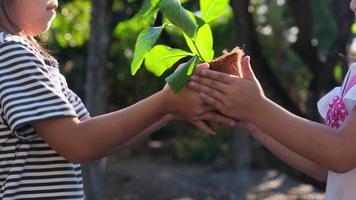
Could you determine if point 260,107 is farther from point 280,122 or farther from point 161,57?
point 161,57

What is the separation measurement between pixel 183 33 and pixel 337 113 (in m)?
0.47

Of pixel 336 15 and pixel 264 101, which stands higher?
pixel 264 101

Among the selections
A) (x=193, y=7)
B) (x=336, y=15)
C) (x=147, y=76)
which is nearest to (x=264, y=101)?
(x=193, y=7)

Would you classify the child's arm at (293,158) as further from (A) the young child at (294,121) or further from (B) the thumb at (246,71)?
(B) the thumb at (246,71)

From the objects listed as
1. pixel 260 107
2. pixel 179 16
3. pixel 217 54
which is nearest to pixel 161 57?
pixel 179 16

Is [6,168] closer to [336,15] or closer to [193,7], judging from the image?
[193,7]

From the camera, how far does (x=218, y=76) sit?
186 cm

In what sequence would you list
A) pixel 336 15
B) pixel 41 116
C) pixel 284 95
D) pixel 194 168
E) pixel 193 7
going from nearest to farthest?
pixel 41 116 < pixel 193 7 < pixel 284 95 < pixel 336 15 < pixel 194 168

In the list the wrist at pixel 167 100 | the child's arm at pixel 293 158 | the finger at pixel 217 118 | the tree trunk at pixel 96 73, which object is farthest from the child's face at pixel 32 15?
the tree trunk at pixel 96 73

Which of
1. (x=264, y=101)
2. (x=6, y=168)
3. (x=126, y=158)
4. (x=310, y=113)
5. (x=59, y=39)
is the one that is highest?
(x=264, y=101)

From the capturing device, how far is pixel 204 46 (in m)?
2.01

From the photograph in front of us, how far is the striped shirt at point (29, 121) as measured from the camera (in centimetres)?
182

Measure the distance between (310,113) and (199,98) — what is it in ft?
11.1

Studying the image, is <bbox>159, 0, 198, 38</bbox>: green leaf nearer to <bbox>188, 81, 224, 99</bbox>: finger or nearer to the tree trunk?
<bbox>188, 81, 224, 99</bbox>: finger
